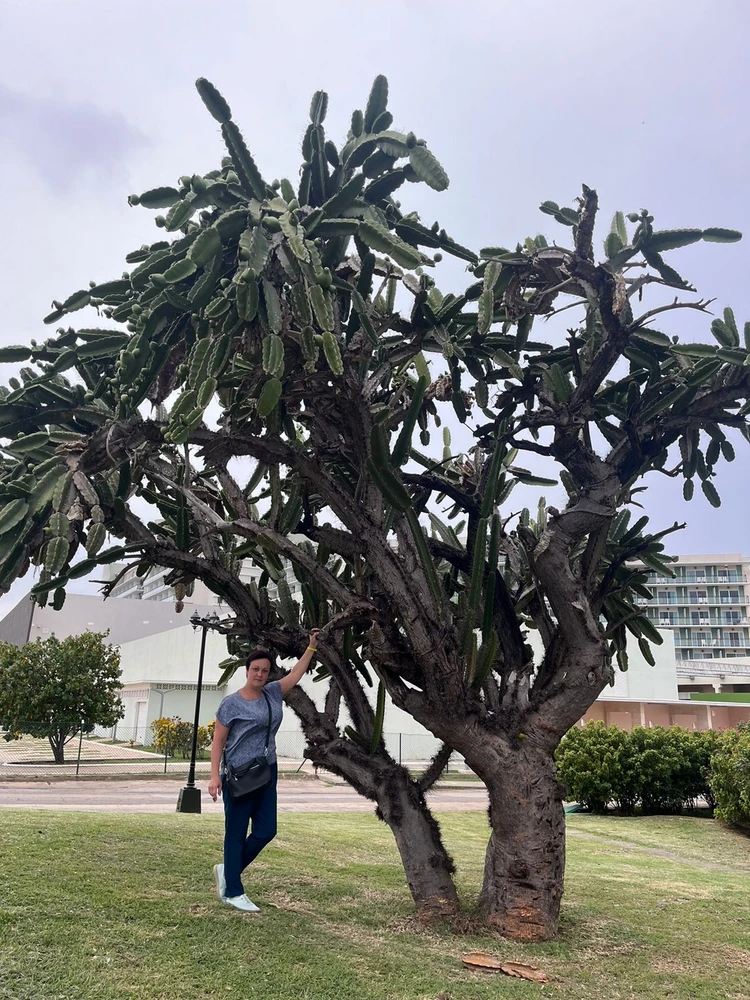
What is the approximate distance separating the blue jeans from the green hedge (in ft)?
51.1

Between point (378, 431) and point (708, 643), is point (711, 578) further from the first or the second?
point (378, 431)

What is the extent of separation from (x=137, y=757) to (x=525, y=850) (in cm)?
2961

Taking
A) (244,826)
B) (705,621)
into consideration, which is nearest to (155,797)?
(244,826)

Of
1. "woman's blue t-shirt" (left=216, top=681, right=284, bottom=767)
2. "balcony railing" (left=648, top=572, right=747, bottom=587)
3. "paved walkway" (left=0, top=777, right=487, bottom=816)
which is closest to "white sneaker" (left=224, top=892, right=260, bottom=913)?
"woman's blue t-shirt" (left=216, top=681, right=284, bottom=767)

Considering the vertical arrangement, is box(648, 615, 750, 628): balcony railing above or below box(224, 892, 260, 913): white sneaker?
above

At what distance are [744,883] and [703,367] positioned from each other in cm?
744

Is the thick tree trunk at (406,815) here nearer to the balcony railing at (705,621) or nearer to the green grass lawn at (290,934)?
the green grass lawn at (290,934)

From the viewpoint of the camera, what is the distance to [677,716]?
33531 mm

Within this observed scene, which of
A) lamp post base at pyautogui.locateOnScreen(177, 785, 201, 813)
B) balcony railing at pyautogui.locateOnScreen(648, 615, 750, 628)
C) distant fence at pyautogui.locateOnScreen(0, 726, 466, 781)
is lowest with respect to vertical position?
distant fence at pyautogui.locateOnScreen(0, 726, 466, 781)

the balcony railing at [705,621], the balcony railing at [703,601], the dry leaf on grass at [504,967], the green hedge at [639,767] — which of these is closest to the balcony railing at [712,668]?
the green hedge at [639,767]

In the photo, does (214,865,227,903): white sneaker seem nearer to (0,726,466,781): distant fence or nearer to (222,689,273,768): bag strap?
(222,689,273,768): bag strap

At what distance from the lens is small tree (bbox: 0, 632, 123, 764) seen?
25844 mm

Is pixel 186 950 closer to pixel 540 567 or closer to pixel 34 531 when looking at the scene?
pixel 34 531

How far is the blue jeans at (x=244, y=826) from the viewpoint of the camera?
5.05 m
